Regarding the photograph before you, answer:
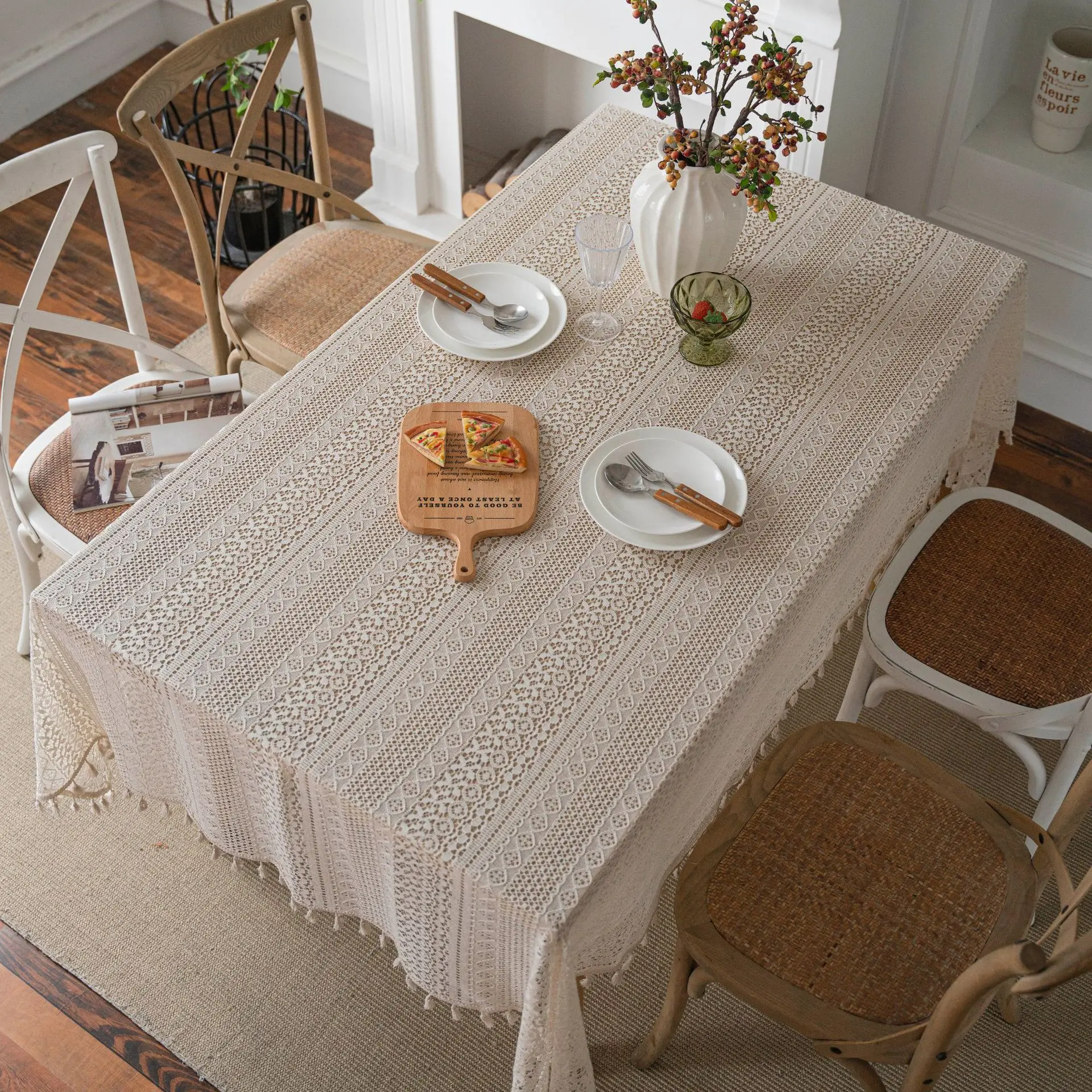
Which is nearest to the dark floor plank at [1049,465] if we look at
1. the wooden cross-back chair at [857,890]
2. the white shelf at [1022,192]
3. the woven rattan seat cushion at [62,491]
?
the white shelf at [1022,192]

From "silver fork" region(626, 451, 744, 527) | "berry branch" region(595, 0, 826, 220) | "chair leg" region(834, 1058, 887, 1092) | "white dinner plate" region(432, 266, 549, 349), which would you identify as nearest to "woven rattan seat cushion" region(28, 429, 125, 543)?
"white dinner plate" region(432, 266, 549, 349)

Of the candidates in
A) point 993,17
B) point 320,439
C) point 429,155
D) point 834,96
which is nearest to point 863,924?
point 320,439

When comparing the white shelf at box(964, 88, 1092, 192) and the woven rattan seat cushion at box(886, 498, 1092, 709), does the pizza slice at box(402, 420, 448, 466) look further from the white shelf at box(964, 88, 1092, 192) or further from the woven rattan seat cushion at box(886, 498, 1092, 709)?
the white shelf at box(964, 88, 1092, 192)

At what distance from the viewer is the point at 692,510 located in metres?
1.41

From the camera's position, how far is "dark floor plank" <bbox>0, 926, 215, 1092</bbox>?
168 cm

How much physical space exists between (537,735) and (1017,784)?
3.72ft

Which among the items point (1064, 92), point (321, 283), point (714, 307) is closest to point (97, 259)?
point (321, 283)

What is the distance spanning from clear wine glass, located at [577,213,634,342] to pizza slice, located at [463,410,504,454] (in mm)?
231

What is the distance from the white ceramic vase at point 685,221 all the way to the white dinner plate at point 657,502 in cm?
28

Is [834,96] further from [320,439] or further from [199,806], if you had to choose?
[199,806]

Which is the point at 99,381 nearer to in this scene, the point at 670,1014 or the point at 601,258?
the point at 601,258

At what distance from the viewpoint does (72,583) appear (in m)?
1.33

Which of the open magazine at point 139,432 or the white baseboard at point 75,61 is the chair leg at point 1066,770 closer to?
the open magazine at point 139,432

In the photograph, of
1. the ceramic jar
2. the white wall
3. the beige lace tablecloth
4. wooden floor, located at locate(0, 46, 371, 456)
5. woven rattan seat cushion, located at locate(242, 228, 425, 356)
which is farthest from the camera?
the white wall
